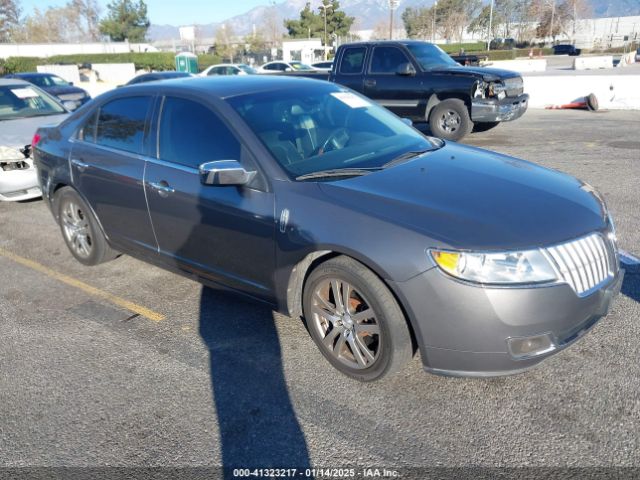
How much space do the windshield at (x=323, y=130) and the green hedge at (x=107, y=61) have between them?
1783 inches

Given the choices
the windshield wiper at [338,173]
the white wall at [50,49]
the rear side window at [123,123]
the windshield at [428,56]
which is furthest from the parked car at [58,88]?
the white wall at [50,49]

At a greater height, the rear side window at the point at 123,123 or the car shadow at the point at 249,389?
the rear side window at the point at 123,123

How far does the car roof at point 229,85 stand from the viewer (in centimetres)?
381

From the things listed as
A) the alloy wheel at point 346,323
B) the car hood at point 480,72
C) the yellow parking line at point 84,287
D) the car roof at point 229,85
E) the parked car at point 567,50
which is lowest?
the yellow parking line at point 84,287

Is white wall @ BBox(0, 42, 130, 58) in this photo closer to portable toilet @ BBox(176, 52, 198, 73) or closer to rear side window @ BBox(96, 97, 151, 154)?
portable toilet @ BBox(176, 52, 198, 73)

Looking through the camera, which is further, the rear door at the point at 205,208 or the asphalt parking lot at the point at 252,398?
the rear door at the point at 205,208

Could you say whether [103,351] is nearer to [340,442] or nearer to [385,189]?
[340,442]

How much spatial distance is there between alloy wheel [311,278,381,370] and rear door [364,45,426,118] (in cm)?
816

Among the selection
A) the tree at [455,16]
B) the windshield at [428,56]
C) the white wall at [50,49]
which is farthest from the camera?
the tree at [455,16]

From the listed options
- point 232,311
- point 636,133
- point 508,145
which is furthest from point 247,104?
point 636,133

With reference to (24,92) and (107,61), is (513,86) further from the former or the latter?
(107,61)

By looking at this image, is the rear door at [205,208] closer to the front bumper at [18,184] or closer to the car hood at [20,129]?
the front bumper at [18,184]

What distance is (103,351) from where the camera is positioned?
3.56 m

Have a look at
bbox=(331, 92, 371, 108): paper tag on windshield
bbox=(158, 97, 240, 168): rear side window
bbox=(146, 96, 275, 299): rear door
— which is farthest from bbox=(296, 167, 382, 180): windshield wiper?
bbox=(331, 92, 371, 108): paper tag on windshield
